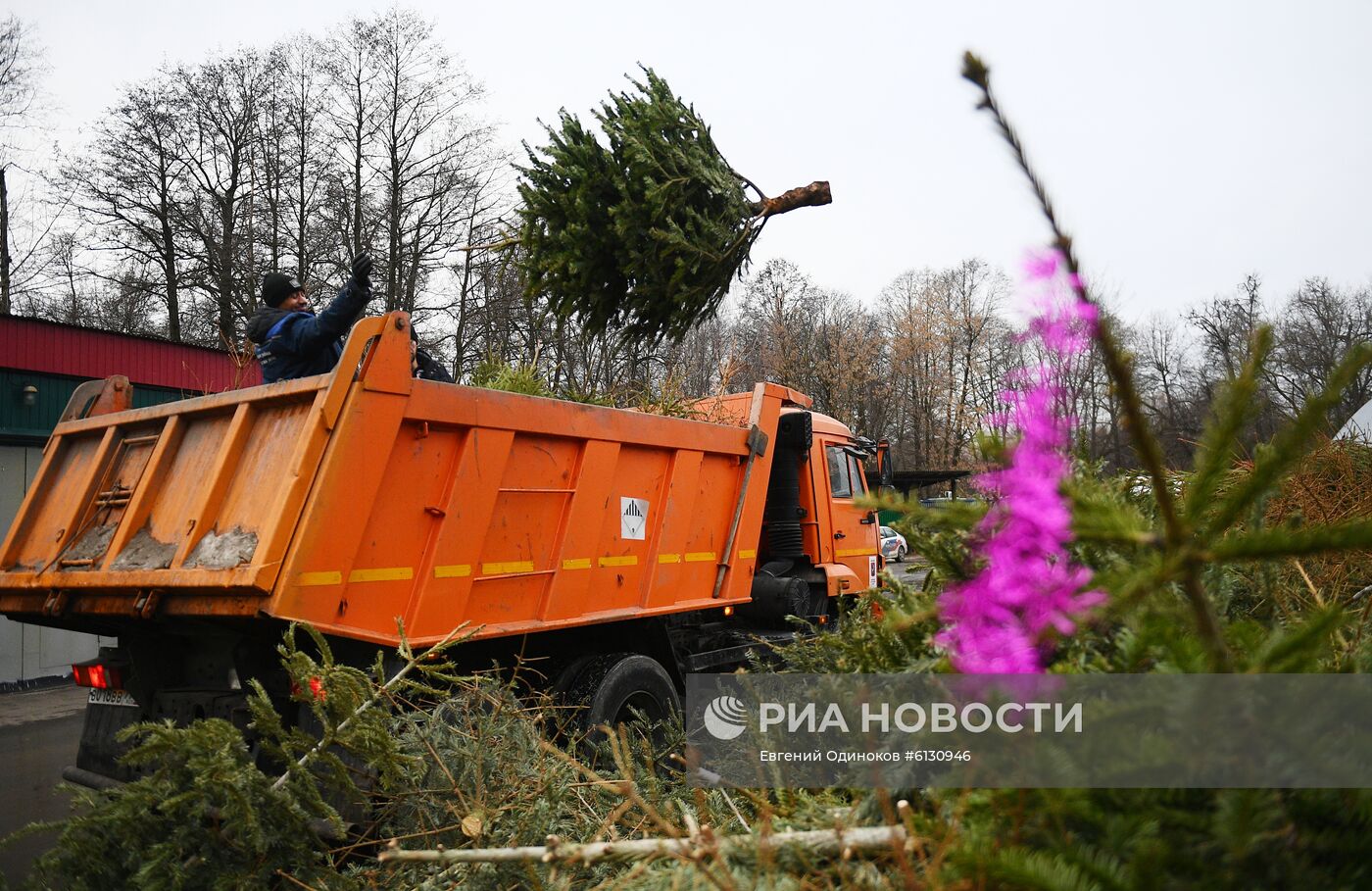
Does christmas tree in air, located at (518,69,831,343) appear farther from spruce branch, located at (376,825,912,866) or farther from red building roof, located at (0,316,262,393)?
red building roof, located at (0,316,262,393)

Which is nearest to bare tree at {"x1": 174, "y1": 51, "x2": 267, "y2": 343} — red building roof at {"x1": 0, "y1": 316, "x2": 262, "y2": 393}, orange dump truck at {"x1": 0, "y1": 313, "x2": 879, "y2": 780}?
red building roof at {"x1": 0, "y1": 316, "x2": 262, "y2": 393}

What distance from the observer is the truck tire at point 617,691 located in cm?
494

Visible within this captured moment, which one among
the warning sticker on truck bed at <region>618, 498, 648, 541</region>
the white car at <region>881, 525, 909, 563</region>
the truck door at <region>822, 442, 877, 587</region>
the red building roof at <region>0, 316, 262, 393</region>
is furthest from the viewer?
the red building roof at <region>0, 316, 262, 393</region>

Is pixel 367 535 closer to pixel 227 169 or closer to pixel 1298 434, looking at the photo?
pixel 1298 434

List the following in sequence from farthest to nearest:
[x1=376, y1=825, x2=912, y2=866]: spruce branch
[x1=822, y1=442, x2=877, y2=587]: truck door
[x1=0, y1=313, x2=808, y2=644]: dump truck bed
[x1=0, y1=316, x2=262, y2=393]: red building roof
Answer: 1. [x1=0, y1=316, x2=262, y2=393]: red building roof
2. [x1=822, y1=442, x2=877, y2=587]: truck door
3. [x1=0, y1=313, x2=808, y2=644]: dump truck bed
4. [x1=376, y1=825, x2=912, y2=866]: spruce branch

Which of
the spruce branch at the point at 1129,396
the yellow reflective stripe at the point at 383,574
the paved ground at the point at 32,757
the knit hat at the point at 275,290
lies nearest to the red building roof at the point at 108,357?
the paved ground at the point at 32,757

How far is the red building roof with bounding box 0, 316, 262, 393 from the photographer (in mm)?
11672

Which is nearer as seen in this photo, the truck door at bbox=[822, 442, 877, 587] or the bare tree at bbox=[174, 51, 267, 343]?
the truck door at bbox=[822, 442, 877, 587]

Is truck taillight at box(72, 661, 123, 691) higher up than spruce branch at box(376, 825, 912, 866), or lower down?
lower down

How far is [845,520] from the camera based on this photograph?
25.4 feet


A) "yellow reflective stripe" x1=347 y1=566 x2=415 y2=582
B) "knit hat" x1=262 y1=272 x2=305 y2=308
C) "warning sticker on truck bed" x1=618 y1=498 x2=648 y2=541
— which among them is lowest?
"yellow reflective stripe" x1=347 y1=566 x2=415 y2=582

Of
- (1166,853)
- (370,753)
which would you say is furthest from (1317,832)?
(370,753)

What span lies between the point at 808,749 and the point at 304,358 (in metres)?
3.74

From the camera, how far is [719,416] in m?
7.06
